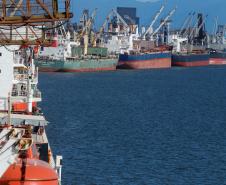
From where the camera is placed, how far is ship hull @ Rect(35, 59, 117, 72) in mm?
120375

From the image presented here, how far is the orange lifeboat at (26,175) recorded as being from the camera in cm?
1966

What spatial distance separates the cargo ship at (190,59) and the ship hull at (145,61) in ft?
15.2

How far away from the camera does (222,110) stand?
62.8 m

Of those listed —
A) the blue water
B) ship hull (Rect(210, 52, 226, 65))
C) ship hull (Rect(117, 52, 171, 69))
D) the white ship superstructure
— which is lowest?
ship hull (Rect(210, 52, 226, 65))

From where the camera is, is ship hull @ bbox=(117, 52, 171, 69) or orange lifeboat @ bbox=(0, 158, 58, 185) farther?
ship hull @ bbox=(117, 52, 171, 69)

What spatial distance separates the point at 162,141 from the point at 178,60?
112597mm

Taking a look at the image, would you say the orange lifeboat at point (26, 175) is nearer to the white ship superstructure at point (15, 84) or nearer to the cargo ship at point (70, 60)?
the white ship superstructure at point (15, 84)

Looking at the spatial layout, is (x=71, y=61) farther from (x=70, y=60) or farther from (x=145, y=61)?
Result: (x=145, y=61)

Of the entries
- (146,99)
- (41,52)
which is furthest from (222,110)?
(41,52)

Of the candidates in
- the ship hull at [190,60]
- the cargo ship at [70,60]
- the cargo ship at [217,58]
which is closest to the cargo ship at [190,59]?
the ship hull at [190,60]

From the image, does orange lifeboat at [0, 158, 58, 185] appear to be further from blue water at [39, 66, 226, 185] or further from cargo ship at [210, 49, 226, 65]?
cargo ship at [210, 49, 226, 65]

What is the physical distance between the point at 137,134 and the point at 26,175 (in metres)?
25.5

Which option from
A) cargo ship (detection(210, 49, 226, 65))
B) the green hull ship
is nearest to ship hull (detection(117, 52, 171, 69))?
the green hull ship

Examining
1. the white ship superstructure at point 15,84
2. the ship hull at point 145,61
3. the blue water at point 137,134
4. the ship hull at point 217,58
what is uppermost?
the white ship superstructure at point 15,84
